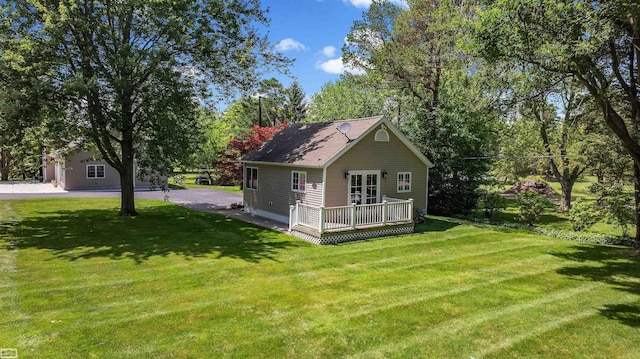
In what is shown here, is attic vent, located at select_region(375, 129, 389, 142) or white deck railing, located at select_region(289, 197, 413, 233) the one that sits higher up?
attic vent, located at select_region(375, 129, 389, 142)

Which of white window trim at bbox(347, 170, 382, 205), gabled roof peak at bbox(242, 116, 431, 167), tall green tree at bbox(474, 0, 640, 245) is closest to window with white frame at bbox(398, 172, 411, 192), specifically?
gabled roof peak at bbox(242, 116, 431, 167)

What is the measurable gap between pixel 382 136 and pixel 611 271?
8.95m

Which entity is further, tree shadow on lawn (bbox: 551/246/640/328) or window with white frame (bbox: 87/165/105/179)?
window with white frame (bbox: 87/165/105/179)

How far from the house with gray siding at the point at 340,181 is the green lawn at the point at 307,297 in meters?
1.13

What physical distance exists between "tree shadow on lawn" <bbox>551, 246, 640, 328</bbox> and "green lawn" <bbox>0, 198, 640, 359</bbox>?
0.16ft

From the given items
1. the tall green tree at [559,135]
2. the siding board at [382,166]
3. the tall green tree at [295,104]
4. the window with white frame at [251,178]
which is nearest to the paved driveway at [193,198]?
the window with white frame at [251,178]

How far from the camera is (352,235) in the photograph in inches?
513

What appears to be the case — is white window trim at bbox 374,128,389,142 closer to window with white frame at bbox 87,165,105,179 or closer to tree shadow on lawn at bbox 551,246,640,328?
tree shadow on lawn at bbox 551,246,640,328

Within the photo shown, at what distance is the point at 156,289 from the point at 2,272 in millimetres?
3934

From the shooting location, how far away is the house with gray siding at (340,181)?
13336 mm

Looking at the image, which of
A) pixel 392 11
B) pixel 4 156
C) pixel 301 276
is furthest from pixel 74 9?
pixel 4 156

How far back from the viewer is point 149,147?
1611 centimetres

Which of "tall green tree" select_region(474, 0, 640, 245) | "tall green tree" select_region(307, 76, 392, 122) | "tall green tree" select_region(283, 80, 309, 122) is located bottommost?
"tall green tree" select_region(474, 0, 640, 245)

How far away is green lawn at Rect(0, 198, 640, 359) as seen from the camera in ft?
18.4
